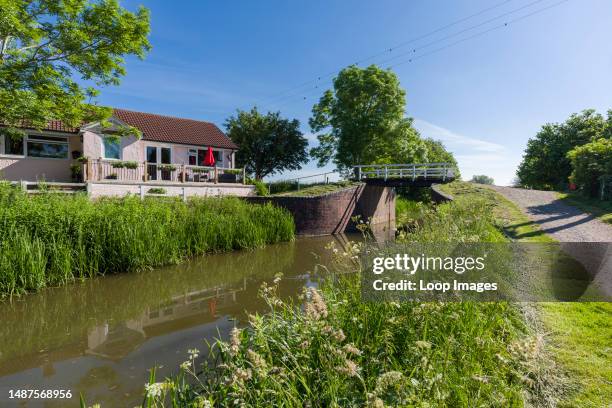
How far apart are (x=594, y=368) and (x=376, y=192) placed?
21.7 meters

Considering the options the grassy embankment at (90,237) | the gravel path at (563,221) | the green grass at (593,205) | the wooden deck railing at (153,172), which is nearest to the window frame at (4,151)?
the wooden deck railing at (153,172)

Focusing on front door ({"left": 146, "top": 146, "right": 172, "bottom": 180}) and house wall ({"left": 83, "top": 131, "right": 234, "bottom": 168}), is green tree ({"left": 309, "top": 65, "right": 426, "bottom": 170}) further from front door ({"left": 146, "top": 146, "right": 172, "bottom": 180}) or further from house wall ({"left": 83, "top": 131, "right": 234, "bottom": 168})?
front door ({"left": 146, "top": 146, "right": 172, "bottom": 180})

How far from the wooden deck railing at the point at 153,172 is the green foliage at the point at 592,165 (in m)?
19.0

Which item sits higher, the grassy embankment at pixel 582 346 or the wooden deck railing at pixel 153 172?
the wooden deck railing at pixel 153 172

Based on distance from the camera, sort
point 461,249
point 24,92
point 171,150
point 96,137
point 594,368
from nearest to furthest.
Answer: point 594,368, point 461,249, point 24,92, point 96,137, point 171,150

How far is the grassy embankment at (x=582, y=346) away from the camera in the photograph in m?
2.91

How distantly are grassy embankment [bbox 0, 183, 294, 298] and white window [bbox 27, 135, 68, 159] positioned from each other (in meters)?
9.94

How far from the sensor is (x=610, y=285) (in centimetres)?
552

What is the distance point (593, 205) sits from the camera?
46.6ft

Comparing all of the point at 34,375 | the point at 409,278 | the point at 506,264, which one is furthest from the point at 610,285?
the point at 34,375

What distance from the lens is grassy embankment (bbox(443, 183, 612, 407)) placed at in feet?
9.53

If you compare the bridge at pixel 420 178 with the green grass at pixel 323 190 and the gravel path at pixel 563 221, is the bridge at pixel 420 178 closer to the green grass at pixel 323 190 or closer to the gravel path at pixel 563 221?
the green grass at pixel 323 190

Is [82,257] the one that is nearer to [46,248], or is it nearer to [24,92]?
[46,248]

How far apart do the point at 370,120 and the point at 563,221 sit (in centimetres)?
2126
